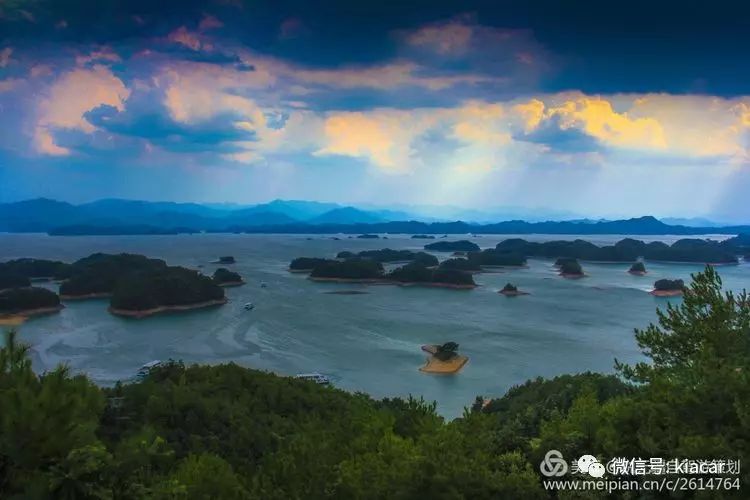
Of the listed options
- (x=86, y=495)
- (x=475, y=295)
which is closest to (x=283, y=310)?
(x=475, y=295)

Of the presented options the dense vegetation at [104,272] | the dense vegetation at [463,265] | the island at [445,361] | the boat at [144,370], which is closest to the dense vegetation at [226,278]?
the dense vegetation at [104,272]

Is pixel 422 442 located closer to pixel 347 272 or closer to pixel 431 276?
pixel 431 276

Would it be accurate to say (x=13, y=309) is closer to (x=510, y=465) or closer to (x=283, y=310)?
(x=283, y=310)

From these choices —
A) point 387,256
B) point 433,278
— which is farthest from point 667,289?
point 387,256

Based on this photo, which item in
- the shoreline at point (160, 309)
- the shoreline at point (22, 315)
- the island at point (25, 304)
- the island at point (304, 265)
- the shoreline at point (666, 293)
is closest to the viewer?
the shoreline at point (22, 315)

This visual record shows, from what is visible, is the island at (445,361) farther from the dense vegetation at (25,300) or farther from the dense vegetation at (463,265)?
the dense vegetation at (463,265)

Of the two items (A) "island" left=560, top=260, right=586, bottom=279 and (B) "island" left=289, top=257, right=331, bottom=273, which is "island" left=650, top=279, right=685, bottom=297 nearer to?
(A) "island" left=560, top=260, right=586, bottom=279
